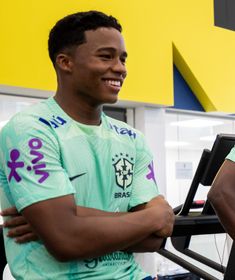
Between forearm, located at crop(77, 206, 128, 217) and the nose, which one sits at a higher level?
the nose

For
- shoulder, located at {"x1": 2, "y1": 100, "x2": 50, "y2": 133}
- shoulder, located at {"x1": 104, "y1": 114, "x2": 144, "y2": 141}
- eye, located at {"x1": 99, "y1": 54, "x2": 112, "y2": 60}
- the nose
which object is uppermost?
eye, located at {"x1": 99, "y1": 54, "x2": 112, "y2": 60}

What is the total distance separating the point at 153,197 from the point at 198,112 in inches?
154

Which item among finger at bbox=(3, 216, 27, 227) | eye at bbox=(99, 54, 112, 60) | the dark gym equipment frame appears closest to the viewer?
finger at bbox=(3, 216, 27, 227)

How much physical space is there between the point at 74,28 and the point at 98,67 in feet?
0.55

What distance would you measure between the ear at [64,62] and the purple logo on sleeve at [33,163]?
1.00 feet

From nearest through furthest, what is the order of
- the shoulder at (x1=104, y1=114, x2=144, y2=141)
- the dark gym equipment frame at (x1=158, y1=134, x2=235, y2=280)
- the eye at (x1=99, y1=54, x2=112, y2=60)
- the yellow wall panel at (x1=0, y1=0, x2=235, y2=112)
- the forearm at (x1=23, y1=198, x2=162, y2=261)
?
the forearm at (x1=23, y1=198, x2=162, y2=261)
the eye at (x1=99, y1=54, x2=112, y2=60)
the shoulder at (x1=104, y1=114, x2=144, y2=141)
the dark gym equipment frame at (x1=158, y1=134, x2=235, y2=280)
the yellow wall panel at (x1=0, y1=0, x2=235, y2=112)

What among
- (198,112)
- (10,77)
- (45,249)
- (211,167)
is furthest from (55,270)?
(198,112)

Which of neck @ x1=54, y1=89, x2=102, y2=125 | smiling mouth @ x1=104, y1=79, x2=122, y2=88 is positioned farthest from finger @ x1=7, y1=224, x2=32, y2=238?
smiling mouth @ x1=104, y1=79, x2=122, y2=88

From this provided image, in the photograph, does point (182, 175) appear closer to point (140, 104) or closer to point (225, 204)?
point (140, 104)

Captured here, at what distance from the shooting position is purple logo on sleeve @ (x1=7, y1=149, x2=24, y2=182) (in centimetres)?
133

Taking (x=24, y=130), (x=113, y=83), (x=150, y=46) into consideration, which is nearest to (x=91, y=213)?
(x=24, y=130)

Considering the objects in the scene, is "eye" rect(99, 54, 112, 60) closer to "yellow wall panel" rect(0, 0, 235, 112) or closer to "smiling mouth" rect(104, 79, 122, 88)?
"smiling mouth" rect(104, 79, 122, 88)

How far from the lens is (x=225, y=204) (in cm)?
202

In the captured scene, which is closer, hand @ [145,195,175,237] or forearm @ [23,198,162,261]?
forearm @ [23,198,162,261]
